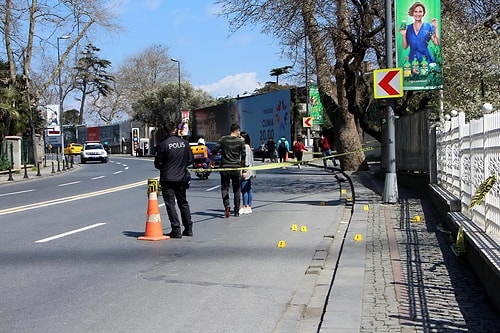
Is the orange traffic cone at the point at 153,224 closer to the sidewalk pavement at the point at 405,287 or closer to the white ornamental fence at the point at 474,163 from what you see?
the sidewalk pavement at the point at 405,287

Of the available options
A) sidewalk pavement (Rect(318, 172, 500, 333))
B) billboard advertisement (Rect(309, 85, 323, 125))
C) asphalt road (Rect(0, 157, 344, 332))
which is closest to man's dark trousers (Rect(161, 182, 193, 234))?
asphalt road (Rect(0, 157, 344, 332))

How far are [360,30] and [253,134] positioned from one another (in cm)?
3692

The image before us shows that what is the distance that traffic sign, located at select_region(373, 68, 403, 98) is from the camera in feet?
48.5

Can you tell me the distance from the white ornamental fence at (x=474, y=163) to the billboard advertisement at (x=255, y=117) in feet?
120

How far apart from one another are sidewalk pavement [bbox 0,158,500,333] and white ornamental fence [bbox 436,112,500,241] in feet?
2.19

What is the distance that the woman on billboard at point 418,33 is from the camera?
15.9 m

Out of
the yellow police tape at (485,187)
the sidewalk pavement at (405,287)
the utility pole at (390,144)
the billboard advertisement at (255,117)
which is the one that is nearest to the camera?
the sidewalk pavement at (405,287)

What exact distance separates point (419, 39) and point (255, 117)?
39.6m

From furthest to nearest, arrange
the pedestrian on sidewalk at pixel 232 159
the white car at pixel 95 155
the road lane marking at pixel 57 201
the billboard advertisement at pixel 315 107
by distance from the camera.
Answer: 1. the white car at pixel 95 155
2. the billboard advertisement at pixel 315 107
3. the road lane marking at pixel 57 201
4. the pedestrian on sidewalk at pixel 232 159

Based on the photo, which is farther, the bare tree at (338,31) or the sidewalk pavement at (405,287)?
the bare tree at (338,31)

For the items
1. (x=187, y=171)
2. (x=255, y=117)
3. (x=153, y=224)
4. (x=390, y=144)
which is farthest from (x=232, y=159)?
(x=255, y=117)

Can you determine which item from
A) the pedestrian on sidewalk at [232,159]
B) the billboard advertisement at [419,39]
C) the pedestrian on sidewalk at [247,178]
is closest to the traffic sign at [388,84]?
the billboard advertisement at [419,39]

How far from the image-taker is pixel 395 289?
7031 millimetres

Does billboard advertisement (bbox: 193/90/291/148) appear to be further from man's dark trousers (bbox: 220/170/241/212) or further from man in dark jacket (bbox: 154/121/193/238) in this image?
man in dark jacket (bbox: 154/121/193/238)
